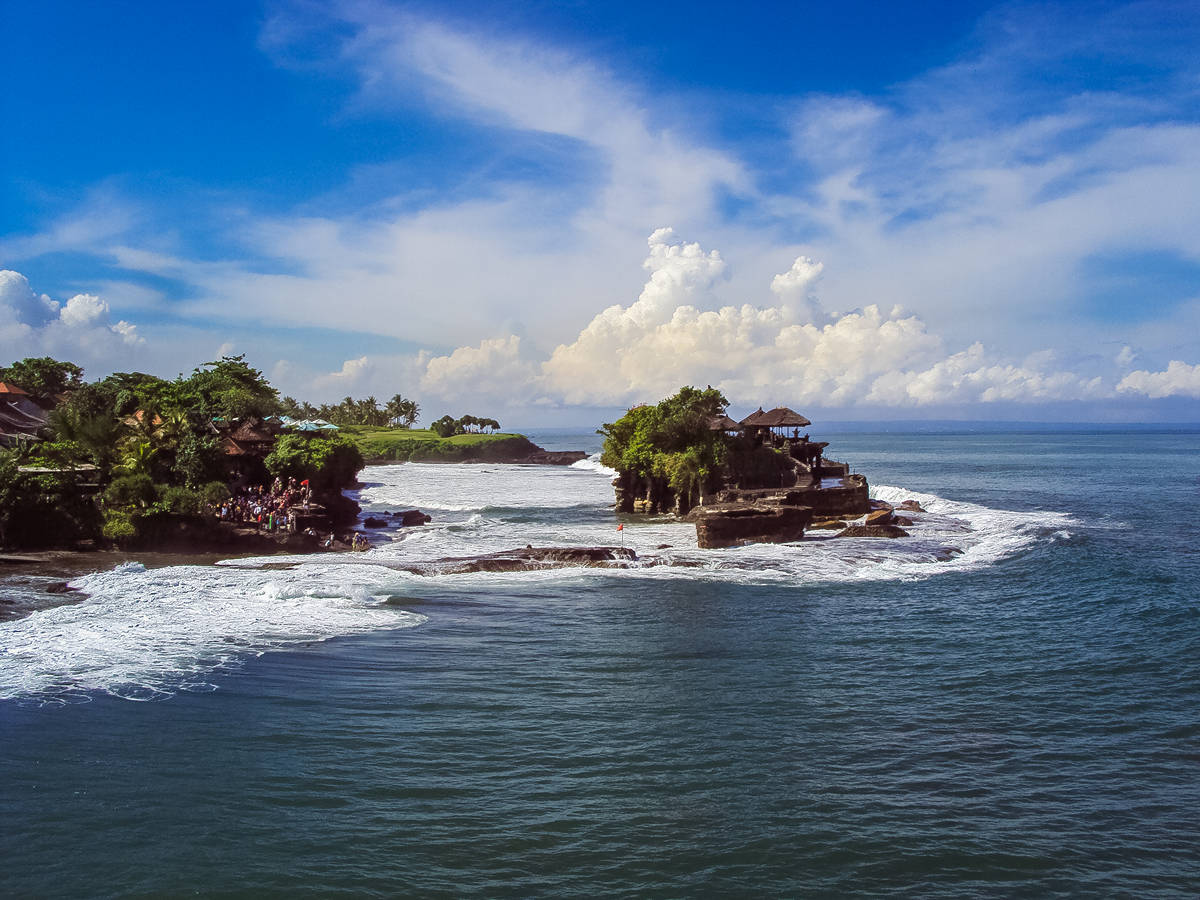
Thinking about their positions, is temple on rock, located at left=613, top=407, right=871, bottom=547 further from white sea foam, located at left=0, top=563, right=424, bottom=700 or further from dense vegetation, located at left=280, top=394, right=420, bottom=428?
dense vegetation, located at left=280, top=394, right=420, bottom=428

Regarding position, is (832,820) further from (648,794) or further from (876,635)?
(876,635)

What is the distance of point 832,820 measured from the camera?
1102 cm

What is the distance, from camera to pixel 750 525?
38.3 metres

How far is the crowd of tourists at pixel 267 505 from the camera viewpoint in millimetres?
35969

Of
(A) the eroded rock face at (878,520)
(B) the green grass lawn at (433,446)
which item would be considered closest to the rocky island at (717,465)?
(A) the eroded rock face at (878,520)

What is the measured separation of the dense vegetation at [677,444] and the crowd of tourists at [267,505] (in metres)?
22.2

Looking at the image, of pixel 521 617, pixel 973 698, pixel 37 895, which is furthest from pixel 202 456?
pixel 973 698

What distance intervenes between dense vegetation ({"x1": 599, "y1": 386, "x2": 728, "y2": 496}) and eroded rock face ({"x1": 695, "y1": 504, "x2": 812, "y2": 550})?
1032 cm

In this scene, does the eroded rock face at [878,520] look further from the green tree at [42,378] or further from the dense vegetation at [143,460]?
the green tree at [42,378]

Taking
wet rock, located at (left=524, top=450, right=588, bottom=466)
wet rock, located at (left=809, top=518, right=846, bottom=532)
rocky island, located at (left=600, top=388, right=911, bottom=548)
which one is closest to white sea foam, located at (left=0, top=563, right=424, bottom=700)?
rocky island, located at (left=600, top=388, right=911, bottom=548)

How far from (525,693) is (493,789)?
165 inches

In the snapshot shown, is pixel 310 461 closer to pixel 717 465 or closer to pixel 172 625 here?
pixel 172 625

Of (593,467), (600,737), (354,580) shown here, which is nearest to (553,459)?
(593,467)

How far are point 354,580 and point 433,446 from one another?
104403 mm
